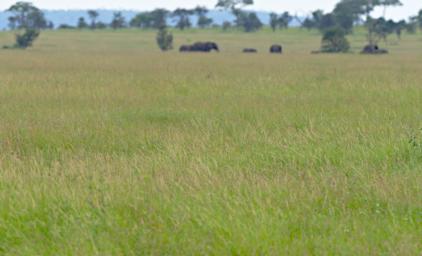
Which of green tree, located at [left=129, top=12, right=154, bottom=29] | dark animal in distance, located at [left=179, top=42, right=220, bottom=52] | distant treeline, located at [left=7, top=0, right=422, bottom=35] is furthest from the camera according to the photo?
green tree, located at [left=129, top=12, right=154, bottom=29]

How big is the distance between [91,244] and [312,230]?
1609 mm

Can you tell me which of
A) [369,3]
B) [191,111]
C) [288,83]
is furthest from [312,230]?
[369,3]

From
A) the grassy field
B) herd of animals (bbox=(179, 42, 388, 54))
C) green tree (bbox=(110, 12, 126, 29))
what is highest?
green tree (bbox=(110, 12, 126, 29))

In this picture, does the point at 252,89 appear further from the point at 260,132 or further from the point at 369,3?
the point at 369,3

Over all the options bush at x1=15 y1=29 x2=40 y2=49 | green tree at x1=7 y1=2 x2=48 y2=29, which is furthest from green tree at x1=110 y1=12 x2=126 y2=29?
bush at x1=15 y1=29 x2=40 y2=49

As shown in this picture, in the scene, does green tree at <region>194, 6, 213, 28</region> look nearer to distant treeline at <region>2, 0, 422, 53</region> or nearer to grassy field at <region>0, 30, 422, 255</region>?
distant treeline at <region>2, 0, 422, 53</region>

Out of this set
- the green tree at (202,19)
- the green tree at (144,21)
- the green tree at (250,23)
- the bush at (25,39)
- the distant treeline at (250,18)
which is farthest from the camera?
the green tree at (202,19)

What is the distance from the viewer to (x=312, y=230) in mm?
5152

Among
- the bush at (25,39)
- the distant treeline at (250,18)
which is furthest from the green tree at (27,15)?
the bush at (25,39)

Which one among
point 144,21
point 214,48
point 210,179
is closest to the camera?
point 210,179

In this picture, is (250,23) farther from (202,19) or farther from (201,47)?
(201,47)

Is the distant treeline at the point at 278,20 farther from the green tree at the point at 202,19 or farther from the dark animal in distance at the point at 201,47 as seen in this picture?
the dark animal in distance at the point at 201,47

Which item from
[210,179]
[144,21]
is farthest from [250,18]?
[210,179]

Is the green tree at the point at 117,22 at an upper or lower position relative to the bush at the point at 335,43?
upper
